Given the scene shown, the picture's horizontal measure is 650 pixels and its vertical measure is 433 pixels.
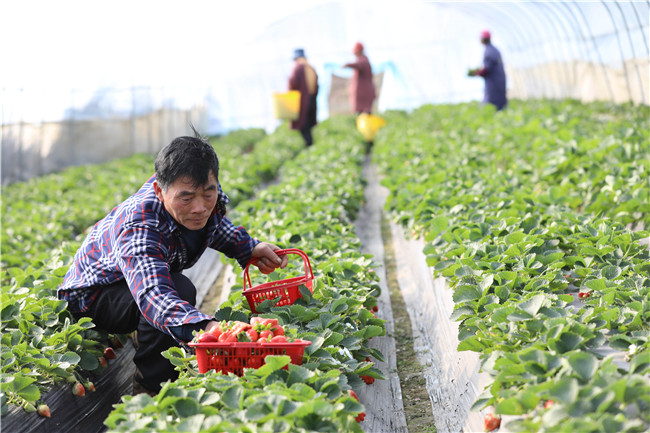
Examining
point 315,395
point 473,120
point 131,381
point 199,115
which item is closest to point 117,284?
point 131,381

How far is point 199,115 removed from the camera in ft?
65.1

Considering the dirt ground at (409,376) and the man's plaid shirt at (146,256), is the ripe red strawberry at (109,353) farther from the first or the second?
the dirt ground at (409,376)

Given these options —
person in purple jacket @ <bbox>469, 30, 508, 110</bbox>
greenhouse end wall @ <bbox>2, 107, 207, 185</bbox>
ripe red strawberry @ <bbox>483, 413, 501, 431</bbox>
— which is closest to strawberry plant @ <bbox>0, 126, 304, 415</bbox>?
ripe red strawberry @ <bbox>483, 413, 501, 431</bbox>

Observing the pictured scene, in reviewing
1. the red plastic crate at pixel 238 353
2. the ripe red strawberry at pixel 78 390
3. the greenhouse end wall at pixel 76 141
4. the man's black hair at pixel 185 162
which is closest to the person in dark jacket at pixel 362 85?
the greenhouse end wall at pixel 76 141

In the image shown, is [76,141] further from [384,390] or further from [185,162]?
→ [384,390]

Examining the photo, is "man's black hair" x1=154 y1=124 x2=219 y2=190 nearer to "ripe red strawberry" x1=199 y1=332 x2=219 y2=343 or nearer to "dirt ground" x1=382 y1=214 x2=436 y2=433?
"ripe red strawberry" x1=199 y1=332 x2=219 y2=343

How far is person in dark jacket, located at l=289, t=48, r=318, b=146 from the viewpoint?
37.2ft

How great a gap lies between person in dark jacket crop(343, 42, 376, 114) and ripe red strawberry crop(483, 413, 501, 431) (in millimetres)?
10444

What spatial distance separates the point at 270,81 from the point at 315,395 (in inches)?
839

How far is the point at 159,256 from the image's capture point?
2.94 m

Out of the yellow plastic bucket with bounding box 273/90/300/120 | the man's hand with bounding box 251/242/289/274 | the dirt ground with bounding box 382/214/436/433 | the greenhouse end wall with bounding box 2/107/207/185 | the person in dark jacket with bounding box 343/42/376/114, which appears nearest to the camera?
the dirt ground with bounding box 382/214/436/433

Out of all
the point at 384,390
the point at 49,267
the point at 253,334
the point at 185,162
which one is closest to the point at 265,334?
the point at 253,334

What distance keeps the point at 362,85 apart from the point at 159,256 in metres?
9.98

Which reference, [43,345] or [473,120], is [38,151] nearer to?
[473,120]
